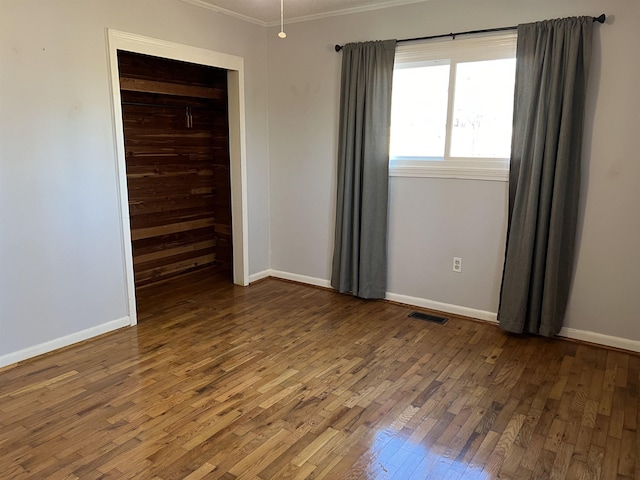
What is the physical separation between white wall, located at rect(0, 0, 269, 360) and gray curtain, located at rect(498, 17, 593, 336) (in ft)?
8.84

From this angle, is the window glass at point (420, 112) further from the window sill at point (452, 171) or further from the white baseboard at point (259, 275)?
the white baseboard at point (259, 275)

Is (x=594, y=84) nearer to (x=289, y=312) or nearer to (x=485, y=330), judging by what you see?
(x=485, y=330)

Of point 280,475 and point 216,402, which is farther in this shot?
point 216,402

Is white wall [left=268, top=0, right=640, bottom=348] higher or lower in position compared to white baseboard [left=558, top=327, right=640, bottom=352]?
higher

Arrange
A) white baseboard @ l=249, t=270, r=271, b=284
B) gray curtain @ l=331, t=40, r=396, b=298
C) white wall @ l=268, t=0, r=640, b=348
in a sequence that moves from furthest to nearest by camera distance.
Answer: white baseboard @ l=249, t=270, r=271, b=284
gray curtain @ l=331, t=40, r=396, b=298
white wall @ l=268, t=0, r=640, b=348

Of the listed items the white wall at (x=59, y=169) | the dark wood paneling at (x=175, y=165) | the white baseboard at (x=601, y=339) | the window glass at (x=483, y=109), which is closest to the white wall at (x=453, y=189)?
the white baseboard at (x=601, y=339)

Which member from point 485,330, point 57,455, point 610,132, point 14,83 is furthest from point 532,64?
point 57,455

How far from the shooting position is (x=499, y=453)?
85.4 inches

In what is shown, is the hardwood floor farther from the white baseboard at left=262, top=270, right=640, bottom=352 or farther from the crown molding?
the crown molding

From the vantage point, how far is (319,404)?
2.57m

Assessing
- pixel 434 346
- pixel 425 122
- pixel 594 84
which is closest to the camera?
pixel 594 84

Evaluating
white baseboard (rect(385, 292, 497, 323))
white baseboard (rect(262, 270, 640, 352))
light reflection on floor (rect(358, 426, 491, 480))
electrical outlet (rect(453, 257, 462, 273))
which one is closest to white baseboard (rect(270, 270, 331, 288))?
white baseboard (rect(262, 270, 640, 352))

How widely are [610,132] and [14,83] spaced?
3.76 m

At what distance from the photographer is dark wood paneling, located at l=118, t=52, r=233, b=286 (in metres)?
4.38
